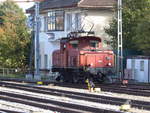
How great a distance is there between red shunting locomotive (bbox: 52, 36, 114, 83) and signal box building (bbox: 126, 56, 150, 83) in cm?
361

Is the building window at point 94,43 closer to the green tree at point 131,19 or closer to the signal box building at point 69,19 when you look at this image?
the green tree at point 131,19

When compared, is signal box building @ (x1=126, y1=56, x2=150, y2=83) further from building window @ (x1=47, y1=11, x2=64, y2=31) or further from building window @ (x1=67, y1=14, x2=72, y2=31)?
building window @ (x1=47, y1=11, x2=64, y2=31)

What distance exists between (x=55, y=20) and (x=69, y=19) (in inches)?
86.4

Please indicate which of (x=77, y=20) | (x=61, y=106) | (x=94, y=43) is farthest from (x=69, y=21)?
(x=61, y=106)

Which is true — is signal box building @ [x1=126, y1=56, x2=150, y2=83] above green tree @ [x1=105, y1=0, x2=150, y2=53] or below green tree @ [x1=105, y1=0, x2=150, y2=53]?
below

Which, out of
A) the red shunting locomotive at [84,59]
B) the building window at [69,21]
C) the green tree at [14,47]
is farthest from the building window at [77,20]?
the red shunting locomotive at [84,59]

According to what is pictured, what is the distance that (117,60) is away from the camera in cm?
3559

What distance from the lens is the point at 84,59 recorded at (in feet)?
97.5

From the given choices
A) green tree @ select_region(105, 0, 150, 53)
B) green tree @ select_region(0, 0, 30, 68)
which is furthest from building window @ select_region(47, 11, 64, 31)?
green tree @ select_region(105, 0, 150, 53)

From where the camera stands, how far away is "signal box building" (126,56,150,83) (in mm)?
33347

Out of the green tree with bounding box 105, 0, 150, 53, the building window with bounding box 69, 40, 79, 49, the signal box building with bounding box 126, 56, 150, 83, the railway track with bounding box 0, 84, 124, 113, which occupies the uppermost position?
the green tree with bounding box 105, 0, 150, 53

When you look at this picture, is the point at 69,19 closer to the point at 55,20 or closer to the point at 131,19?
the point at 55,20

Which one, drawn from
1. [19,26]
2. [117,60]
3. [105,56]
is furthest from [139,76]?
[19,26]

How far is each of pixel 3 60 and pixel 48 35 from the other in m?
5.44
